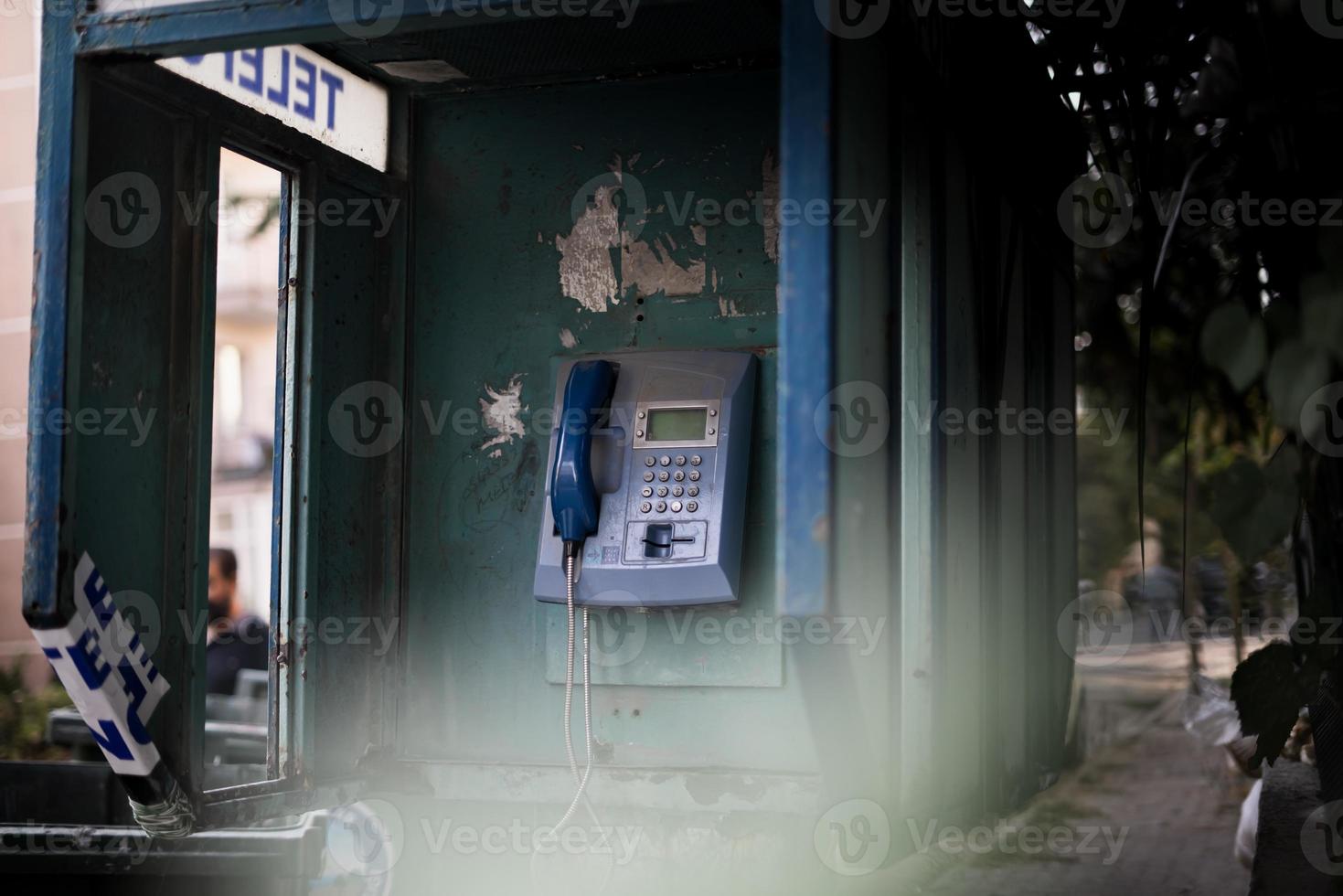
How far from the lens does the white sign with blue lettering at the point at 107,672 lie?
2475mm

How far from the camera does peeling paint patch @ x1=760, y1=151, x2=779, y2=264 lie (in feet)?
10.2

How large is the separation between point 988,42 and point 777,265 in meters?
0.70

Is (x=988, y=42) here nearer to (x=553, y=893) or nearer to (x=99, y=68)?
(x=99, y=68)

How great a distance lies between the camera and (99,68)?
256 cm

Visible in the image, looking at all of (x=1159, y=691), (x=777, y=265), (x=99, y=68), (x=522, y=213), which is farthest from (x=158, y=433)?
(x=1159, y=691)
